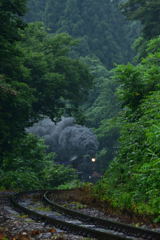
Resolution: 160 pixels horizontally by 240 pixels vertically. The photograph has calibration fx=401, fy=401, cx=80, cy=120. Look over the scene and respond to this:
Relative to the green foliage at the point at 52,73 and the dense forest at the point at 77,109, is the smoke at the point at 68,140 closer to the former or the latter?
the dense forest at the point at 77,109

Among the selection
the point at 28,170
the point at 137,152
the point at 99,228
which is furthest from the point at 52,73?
the point at 99,228

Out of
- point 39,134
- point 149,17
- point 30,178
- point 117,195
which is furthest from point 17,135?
point 39,134

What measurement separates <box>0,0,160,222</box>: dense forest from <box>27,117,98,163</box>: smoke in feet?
0.38

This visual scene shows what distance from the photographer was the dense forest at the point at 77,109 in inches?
518

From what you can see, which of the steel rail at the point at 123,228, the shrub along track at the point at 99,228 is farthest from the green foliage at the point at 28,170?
the steel rail at the point at 123,228

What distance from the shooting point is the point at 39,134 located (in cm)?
4725

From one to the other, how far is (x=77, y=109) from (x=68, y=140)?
14470 mm

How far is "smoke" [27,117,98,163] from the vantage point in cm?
4581

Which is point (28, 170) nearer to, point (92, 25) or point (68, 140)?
point (68, 140)

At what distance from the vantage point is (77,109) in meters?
32.3

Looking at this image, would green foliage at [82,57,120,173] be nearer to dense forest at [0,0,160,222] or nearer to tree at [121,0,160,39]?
dense forest at [0,0,160,222]

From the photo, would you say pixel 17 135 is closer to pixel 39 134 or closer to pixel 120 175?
pixel 120 175

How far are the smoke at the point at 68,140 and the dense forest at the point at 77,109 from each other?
0.12 m

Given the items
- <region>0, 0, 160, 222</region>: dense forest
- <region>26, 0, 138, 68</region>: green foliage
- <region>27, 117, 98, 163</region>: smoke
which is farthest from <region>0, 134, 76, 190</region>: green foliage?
<region>26, 0, 138, 68</region>: green foliage
